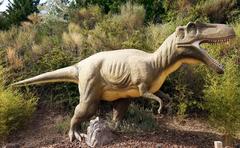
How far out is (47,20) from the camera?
43.3 feet

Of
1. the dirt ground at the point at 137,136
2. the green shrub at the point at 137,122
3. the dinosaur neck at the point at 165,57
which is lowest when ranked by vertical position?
the dirt ground at the point at 137,136

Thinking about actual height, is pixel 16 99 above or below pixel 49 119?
above

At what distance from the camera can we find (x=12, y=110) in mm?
7543

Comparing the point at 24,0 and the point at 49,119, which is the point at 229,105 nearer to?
the point at 49,119

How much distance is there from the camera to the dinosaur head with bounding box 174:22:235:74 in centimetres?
566

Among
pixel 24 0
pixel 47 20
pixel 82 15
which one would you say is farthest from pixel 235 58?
pixel 24 0

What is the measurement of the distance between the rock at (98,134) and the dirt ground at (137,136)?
4.5 inches

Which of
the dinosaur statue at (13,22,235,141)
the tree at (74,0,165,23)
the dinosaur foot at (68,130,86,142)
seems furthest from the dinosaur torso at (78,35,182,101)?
the tree at (74,0,165,23)

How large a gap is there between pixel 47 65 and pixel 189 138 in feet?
11.8

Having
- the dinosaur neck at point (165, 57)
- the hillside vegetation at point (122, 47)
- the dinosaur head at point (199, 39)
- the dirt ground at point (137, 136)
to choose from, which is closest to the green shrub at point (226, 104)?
the hillside vegetation at point (122, 47)

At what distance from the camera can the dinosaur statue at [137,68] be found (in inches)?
225

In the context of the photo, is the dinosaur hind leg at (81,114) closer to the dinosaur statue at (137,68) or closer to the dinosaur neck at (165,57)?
the dinosaur statue at (137,68)

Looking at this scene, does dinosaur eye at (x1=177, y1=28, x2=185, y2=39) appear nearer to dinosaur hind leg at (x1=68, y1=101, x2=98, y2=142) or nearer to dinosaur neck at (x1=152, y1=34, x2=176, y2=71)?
dinosaur neck at (x1=152, y1=34, x2=176, y2=71)

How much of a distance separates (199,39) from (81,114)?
191 cm
